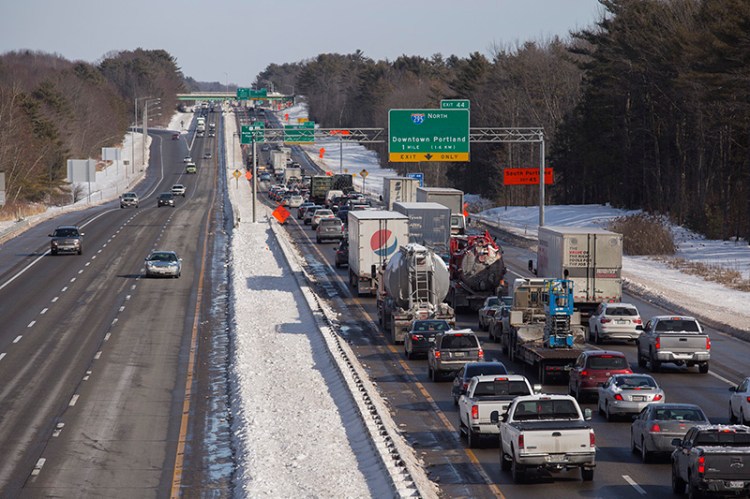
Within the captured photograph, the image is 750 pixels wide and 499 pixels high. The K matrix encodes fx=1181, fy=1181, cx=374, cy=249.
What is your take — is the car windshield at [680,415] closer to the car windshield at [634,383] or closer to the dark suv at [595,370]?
the car windshield at [634,383]

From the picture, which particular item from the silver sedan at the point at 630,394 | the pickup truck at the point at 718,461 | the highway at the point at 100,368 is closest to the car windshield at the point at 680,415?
the pickup truck at the point at 718,461

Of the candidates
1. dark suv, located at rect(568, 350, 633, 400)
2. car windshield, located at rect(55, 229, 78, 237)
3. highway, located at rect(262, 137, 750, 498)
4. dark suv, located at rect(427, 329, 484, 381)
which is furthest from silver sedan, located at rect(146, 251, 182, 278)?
dark suv, located at rect(568, 350, 633, 400)

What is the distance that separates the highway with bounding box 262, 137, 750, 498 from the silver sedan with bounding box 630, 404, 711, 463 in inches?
14.9

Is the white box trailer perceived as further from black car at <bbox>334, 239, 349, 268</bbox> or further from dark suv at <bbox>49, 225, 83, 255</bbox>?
dark suv at <bbox>49, 225, 83, 255</bbox>

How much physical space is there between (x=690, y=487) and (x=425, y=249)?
23.2 metres

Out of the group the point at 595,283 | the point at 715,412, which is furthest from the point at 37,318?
the point at 715,412

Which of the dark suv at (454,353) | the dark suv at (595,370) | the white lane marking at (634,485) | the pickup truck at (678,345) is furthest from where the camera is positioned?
the pickup truck at (678,345)

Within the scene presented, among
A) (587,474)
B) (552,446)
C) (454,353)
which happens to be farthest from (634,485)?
(454,353)

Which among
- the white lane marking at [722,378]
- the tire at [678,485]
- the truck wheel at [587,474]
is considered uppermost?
the tire at [678,485]

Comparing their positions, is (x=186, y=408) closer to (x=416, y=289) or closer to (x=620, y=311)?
(x=416, y=289)

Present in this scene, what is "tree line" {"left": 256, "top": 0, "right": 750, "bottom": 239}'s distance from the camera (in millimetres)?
73688

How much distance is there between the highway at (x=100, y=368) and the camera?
25047 mm

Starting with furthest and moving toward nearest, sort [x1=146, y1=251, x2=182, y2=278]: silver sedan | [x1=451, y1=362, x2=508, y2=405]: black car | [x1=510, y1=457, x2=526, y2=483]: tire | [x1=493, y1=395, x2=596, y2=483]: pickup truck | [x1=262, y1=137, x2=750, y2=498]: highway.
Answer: [x1=146, y1=251, x2=182, y2=278]: silver sedan, [x1=451, y1=362, x2=508, y2=405]: black car, [x1=262, y1=137, x2=750, y2=498]: highway, [x1=510, y1=457, x2=526, y2=483]: tire, [x1=493, y1=395, x2=596, y2=483]: pickup truck

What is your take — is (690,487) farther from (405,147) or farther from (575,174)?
(575,174)
